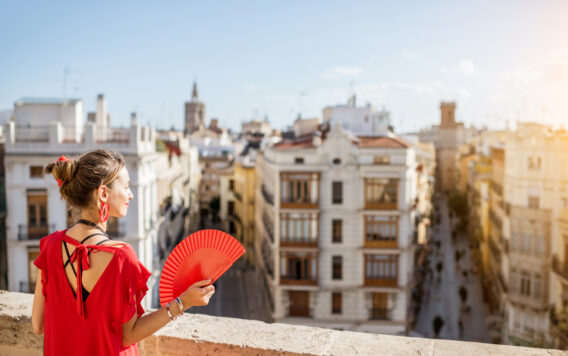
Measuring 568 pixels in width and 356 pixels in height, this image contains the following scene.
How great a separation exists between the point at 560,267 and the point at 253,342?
23056mm

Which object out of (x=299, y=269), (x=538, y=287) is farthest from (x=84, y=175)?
(x=538, y=287)

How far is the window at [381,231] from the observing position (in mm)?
25406

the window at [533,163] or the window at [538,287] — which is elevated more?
the window at [533,163]

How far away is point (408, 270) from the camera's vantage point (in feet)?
85.0

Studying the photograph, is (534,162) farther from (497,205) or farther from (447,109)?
(447,109)

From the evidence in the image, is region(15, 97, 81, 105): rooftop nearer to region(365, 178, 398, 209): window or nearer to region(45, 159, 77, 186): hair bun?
region(365, 178, 398, 209): window

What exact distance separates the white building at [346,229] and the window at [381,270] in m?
0.04

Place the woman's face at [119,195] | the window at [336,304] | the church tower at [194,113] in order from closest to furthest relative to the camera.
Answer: the woman's face at [119,195], the window at [336,304], the church tower at [194,113]

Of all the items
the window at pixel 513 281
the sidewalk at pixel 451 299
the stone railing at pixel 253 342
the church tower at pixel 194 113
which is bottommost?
the sidewalk at pixel 451 299

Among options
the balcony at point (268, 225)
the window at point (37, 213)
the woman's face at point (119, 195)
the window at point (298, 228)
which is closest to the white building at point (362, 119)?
the balcony at point (268, 225)

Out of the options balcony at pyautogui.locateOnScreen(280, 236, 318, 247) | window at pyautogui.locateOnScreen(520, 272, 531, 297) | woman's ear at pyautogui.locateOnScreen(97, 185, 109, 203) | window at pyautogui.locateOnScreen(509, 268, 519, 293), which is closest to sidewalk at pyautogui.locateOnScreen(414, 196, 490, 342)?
window at pyautogui.locateOnScreen(509, 268, 519, 293)

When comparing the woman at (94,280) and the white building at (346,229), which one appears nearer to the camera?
the woman at (94,280)

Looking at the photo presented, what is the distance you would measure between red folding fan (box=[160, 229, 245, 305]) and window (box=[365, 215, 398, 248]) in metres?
22.7

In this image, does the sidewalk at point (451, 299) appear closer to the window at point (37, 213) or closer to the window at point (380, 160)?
the window at point (380, 160)
